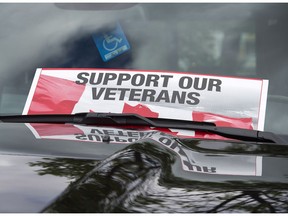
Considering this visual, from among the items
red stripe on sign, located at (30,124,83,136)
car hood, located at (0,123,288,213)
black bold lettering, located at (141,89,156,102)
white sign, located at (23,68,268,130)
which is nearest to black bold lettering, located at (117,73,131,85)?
white sign, located at (23,68,268,130)

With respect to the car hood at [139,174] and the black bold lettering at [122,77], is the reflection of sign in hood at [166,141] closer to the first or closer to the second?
the car hood at [139,174]

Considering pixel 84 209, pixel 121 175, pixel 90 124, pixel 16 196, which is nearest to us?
pixel 84 209

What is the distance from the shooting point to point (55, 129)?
238 centimetres

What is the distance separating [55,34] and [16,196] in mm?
1421

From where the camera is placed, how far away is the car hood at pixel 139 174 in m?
1.60

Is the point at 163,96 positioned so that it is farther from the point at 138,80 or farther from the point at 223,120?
the point at 223,120

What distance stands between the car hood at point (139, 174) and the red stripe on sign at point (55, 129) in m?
0.02

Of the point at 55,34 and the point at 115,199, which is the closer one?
the point at 115,199

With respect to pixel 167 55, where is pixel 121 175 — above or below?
below

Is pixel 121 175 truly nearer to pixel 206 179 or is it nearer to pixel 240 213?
pixel 206 179

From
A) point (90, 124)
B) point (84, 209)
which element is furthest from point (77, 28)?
point (84, 209)

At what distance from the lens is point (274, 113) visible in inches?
103

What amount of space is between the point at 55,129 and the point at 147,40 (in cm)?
68

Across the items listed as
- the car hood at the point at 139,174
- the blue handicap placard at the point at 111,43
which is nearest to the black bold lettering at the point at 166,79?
the blue handicap placard at the point at 111,43
